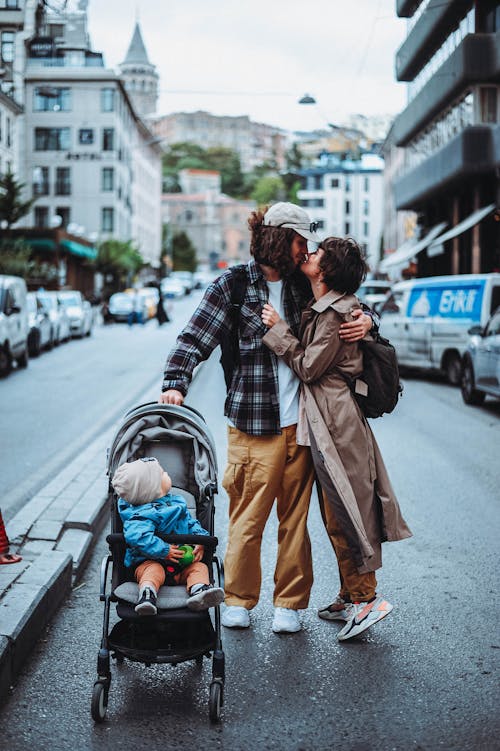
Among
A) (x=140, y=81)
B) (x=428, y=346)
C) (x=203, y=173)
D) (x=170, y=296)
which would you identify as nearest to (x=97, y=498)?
(x=428, y=346)

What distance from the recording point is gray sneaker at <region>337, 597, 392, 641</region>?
503cm

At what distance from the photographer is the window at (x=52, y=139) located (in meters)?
76.2

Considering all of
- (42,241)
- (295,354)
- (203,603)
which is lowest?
(203,603)

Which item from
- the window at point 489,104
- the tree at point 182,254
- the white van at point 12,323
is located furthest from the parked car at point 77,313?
the tree at point 182,254

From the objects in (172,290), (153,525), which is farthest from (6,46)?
(172,290)

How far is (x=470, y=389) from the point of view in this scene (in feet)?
55.9

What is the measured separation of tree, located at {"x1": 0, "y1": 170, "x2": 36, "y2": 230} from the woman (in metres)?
45.1

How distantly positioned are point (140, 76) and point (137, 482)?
439ft

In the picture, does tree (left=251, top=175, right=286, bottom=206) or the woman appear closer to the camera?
the woman

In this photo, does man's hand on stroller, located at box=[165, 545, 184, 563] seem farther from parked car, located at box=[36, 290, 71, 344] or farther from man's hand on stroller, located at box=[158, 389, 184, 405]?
parked car, located at box=[36, 290, 71, 344]

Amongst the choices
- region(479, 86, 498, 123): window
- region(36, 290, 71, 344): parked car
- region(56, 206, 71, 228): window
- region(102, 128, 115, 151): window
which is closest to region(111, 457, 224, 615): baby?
region(36, 290, 71, 344): parked car

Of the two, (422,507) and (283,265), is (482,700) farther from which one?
(422,507)

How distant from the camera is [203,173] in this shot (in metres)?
191

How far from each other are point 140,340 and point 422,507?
99.8 ft
